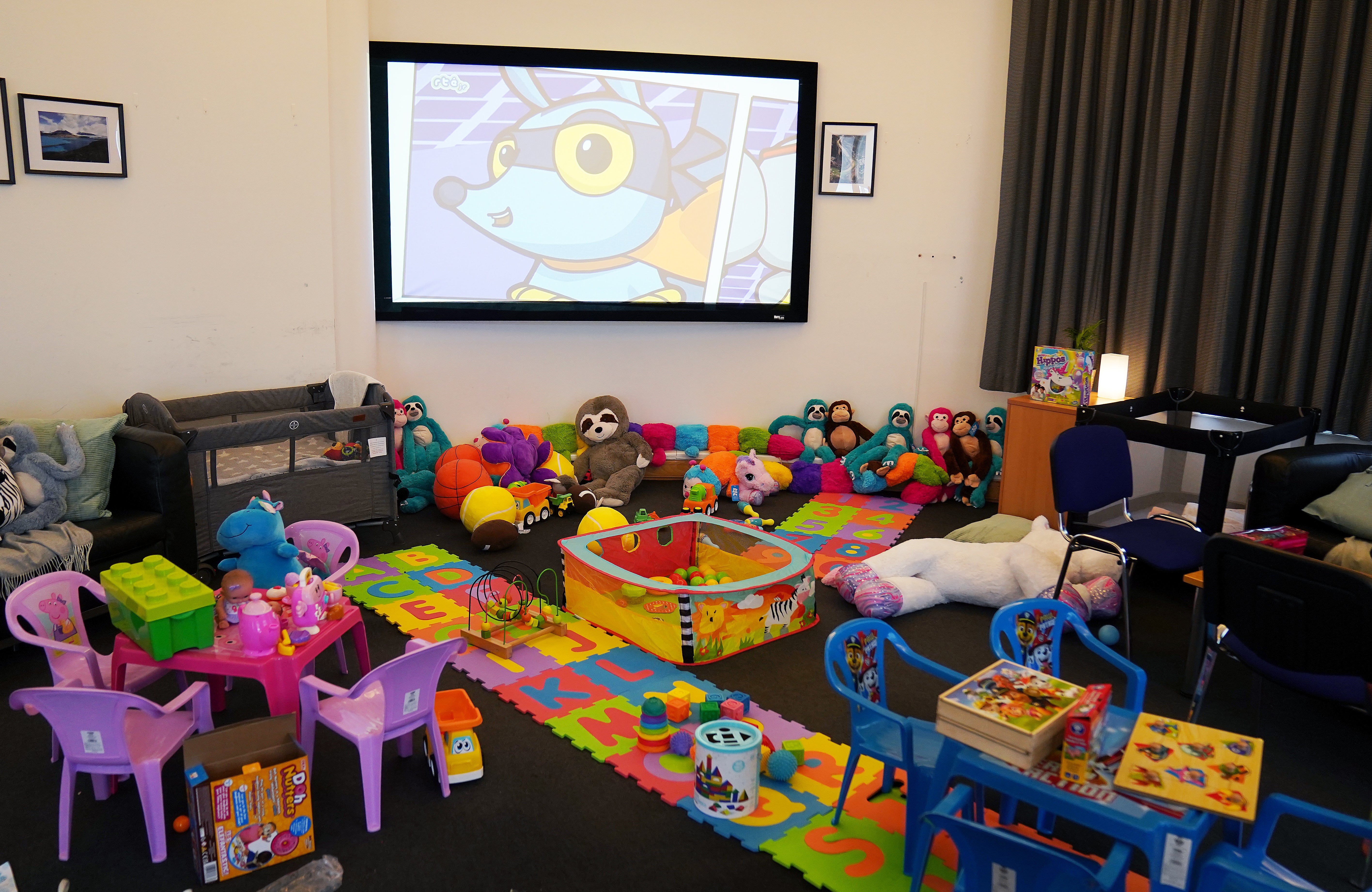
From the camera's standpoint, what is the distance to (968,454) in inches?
213

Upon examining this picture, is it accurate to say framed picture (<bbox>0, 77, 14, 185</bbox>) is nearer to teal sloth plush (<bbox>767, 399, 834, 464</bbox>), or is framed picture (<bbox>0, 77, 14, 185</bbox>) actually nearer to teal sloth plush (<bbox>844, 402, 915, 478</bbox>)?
teal sloth plush (<bbox>767, 399, 834, 464</bbox>)

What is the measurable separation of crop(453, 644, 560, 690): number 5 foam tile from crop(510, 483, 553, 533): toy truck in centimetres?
141

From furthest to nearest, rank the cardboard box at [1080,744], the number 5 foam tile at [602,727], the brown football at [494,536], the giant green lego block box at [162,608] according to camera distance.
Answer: the brown football at [494,536] → the number 5 foam tile at [602,727] → the giant green lego block box at [162,608] → the cardboard box at [1080,744]

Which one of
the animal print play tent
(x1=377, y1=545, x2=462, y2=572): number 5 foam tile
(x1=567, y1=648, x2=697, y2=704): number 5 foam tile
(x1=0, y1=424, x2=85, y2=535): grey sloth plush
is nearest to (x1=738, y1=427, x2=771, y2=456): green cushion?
the animal print play tent

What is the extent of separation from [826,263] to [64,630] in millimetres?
4323

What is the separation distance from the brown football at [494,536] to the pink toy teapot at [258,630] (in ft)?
6.02

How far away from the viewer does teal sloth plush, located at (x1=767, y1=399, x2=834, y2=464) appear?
563cm

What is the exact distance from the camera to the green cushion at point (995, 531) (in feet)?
14.0

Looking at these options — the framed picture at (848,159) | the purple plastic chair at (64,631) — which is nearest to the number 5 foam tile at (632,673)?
the purple plastic chair at (64,631)

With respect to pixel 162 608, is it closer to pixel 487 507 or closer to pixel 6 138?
pixel 487 507

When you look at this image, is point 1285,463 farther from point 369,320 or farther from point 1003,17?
point 369,320

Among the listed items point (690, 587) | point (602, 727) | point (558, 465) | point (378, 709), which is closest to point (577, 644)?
point (690, 587)

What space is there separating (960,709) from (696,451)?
394cm

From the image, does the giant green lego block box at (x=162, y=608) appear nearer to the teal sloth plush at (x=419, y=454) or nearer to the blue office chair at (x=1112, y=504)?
the teal sloth plush at (x=419, y=454)
